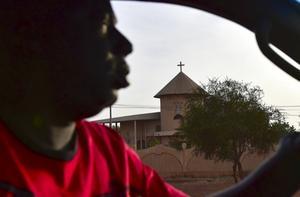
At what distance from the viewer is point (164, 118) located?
38.6 metres

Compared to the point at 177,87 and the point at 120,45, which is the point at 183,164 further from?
the point at 120,45

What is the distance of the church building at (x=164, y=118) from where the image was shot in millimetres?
37125

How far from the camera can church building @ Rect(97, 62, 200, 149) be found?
37.1 meters

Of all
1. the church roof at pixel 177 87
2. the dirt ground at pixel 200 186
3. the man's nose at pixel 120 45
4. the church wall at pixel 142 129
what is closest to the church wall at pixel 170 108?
the church roof at pixel 177 87

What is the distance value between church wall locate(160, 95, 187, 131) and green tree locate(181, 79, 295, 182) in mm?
14643

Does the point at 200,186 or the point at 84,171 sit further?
the point at 200,186

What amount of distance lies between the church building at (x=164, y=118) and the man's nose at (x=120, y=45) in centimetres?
3293

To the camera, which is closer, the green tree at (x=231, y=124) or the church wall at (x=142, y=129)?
the green tree at (x=231, y=124)

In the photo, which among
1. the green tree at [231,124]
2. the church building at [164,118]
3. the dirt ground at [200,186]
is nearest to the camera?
the dirt ground at [200,186]

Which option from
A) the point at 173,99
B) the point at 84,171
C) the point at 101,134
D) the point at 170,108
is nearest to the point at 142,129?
the point at 170,108

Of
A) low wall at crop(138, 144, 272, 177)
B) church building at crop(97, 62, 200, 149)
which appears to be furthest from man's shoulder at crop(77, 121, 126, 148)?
church building at crop(97, 62, 200, 149)

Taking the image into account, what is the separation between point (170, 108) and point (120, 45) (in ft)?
120

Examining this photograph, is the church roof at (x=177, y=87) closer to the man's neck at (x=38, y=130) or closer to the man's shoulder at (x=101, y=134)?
the man's shoulder at (x=101, y=134)

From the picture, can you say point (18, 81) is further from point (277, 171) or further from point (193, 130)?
point (193, 130)
